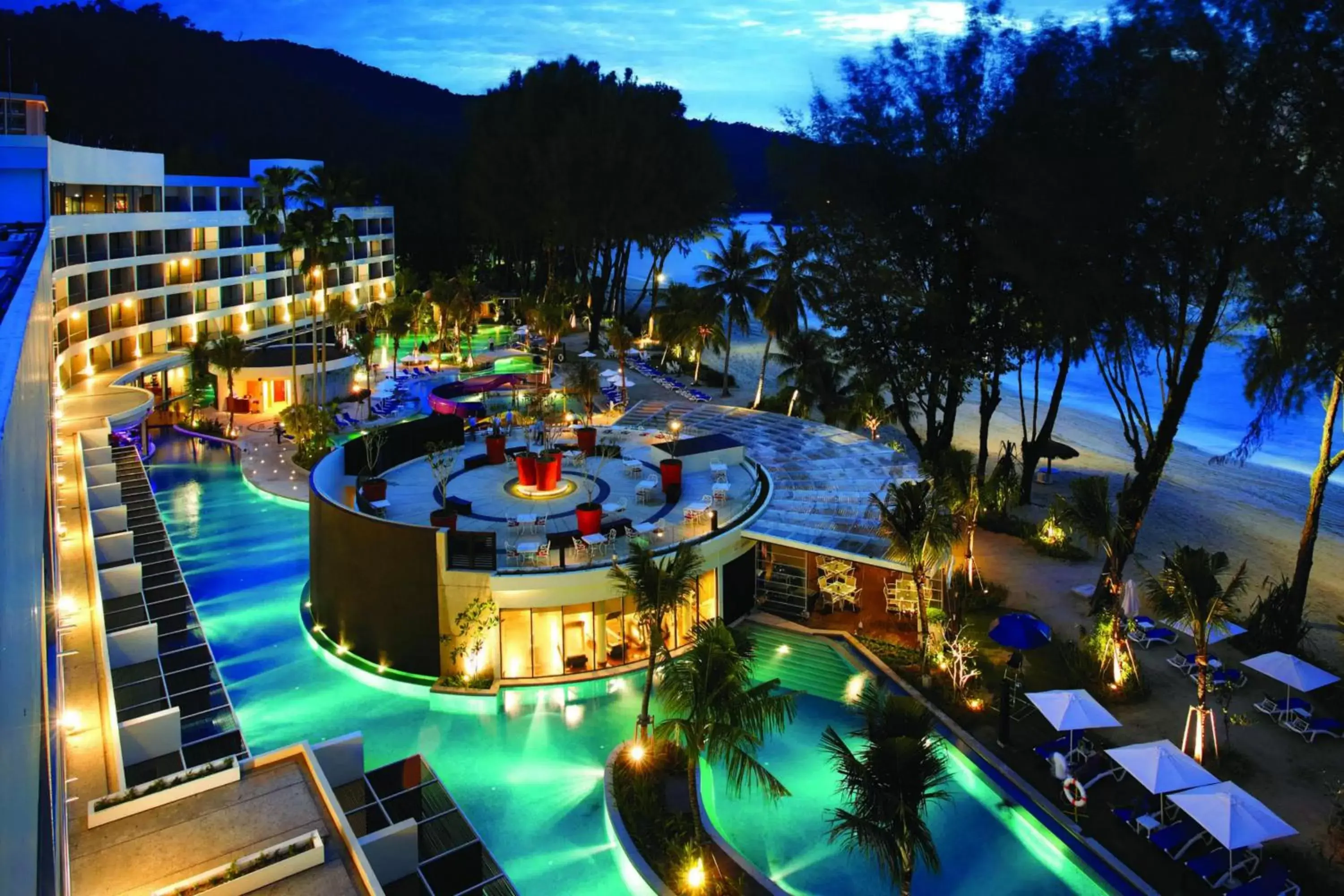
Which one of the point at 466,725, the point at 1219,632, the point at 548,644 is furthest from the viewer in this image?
the point at 1219,632

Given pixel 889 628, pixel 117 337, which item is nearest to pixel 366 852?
pixel 889 628

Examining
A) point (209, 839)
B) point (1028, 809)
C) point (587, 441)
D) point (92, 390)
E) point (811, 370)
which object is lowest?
point (1028, 809)

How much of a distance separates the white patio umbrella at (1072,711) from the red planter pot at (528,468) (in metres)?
13.0

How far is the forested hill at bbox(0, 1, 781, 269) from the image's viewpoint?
80.0 meters

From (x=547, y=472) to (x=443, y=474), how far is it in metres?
3.01

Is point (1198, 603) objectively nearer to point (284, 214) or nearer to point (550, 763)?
point (550, 763)

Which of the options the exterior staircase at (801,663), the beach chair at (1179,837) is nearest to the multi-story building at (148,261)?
the exterior staircase at (801,663)

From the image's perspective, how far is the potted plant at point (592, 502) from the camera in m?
20.6

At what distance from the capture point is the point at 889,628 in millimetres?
20516

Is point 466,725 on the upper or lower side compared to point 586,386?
lower

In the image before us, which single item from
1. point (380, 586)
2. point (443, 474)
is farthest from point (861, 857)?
point (443, 474)

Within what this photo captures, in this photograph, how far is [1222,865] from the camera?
1274 centimetres

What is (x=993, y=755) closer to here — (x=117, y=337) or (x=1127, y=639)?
(x=1127, y=639)

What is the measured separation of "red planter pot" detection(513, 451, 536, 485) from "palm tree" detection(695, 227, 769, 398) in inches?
832
